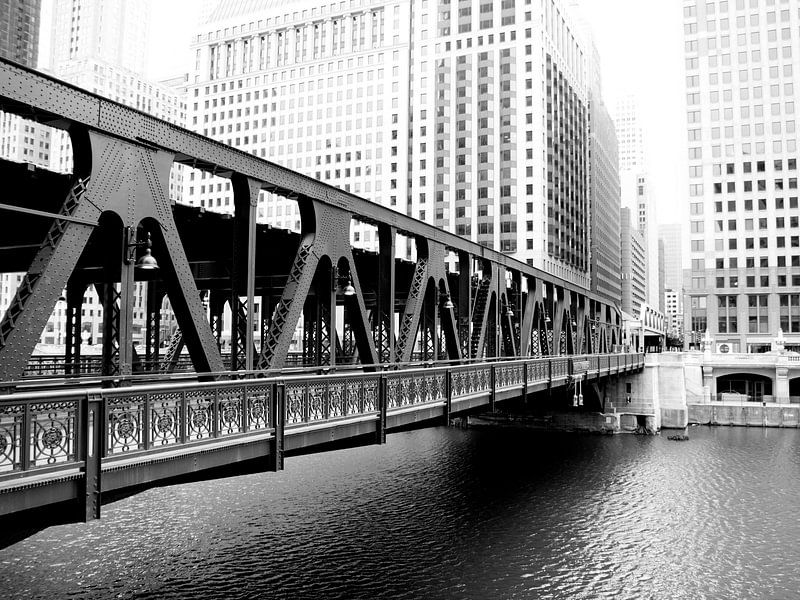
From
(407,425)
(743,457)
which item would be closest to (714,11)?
(743,457)

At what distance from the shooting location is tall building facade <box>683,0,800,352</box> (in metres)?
98.1

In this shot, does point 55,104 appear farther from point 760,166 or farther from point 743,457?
point 760,166

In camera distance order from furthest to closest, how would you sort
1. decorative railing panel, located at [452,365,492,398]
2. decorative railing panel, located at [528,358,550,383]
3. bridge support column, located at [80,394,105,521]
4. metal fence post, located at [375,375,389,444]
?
decorative railing panel, located at [528,358,550,383]
decorative railing panel, located at [452,365,492,398]
metal fence post, located at [375,375,389,444]
bridge support column, located at [80,394,105,521]

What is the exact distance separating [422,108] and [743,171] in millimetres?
51760

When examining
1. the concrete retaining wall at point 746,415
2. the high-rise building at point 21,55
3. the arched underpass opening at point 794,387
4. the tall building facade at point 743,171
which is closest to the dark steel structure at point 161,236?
the concrete retaining wall at point 746,415

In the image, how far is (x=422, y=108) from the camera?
12162 cm

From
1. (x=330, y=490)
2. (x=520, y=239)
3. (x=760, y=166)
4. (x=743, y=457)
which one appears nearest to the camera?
(x=330, y=490)

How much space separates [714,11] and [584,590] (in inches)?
4129

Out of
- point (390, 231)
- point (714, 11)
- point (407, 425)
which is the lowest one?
point (407, 425)

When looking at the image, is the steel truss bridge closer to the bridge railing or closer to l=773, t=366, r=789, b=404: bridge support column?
the bridge railing

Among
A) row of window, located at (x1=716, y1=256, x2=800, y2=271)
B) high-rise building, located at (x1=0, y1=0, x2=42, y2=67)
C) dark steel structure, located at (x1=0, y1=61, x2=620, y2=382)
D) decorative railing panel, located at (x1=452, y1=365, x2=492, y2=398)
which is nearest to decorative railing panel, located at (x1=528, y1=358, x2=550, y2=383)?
dark steel structure, located at (x1=0, y1=61, x2=620, y2=382)

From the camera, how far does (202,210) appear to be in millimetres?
19656

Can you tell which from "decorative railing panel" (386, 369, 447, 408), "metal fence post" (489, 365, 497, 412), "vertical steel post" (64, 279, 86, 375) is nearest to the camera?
"decorative railing panel" (386, 369, 447, 408)

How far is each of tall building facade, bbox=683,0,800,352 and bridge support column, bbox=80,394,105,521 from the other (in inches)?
3982
